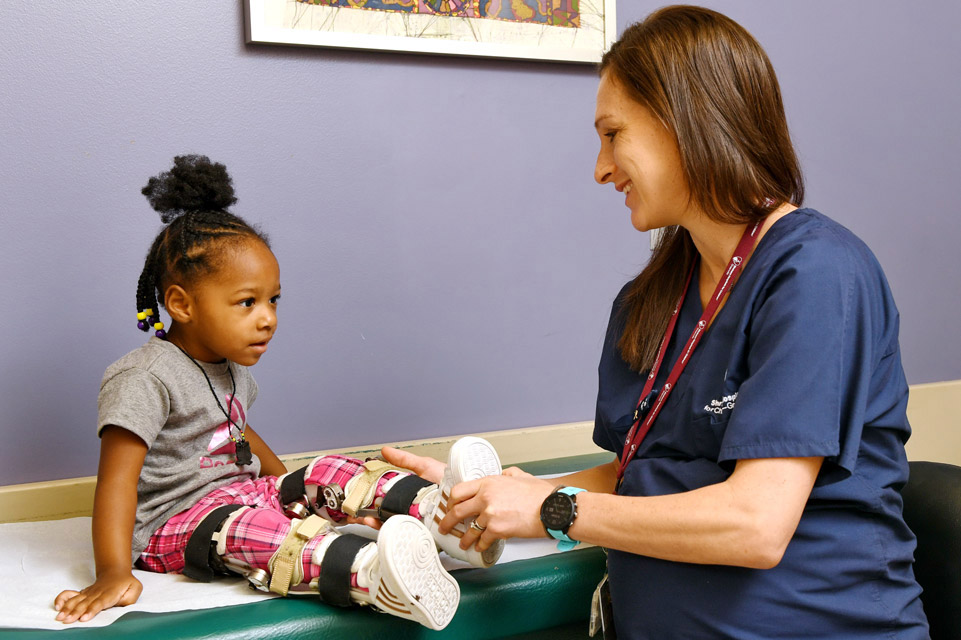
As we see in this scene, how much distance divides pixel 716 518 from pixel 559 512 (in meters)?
0.21

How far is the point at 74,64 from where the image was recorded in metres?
1.82

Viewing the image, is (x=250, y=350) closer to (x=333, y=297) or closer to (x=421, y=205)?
(x=333, y=297)

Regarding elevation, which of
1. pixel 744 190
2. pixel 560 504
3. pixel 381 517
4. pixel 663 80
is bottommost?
pixel 381 517

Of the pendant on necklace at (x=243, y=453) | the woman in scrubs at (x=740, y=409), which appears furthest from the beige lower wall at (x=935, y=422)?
the pendant on necklace at (x=243, y=453)

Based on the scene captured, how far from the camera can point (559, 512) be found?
3.68 ft

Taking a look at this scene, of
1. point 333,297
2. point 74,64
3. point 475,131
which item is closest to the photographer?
point 74,64

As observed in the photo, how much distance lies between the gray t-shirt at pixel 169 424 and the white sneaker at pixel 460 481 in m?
0.44

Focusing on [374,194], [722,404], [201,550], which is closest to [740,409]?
[722,404]

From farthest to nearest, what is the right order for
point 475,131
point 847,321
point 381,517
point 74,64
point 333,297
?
point 475,131
point 333,297
point 74,64
point 381,517
point 847,321

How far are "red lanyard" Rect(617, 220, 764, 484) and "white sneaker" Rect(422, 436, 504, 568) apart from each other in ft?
0.71

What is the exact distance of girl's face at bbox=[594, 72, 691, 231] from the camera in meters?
1.20

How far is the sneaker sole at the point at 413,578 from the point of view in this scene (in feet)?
3.78

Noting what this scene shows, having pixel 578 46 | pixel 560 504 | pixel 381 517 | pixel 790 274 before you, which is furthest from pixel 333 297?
pixel 790 274

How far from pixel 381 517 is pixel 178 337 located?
1.66ft
